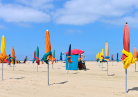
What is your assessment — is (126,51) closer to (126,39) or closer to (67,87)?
(126,39)

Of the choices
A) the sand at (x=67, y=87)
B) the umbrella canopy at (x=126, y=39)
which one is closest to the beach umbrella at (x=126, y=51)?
the umbrella canopy at (x=126, y=39)

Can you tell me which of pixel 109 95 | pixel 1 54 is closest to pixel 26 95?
pixel 109 95

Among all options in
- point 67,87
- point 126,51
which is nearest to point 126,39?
point 126,51

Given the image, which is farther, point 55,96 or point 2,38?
point 2,38

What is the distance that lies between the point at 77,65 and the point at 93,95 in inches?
618

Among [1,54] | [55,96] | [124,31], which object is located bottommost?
[55,96]

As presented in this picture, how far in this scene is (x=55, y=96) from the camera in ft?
27.7

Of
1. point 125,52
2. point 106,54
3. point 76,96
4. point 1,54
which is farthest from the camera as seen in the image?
point 106,54

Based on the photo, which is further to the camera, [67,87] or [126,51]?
[67,87]

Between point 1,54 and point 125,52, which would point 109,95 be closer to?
point 125,52

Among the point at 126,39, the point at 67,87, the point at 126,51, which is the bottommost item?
the point at 67,87

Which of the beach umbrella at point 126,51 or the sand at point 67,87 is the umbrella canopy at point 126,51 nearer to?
the beach umbrella at point 126,51

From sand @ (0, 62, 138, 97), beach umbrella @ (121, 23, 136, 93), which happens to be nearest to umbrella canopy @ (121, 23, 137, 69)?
beach umbrella @ (121, 23, 136, 93)

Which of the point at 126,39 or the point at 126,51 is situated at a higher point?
the point at 126,39
